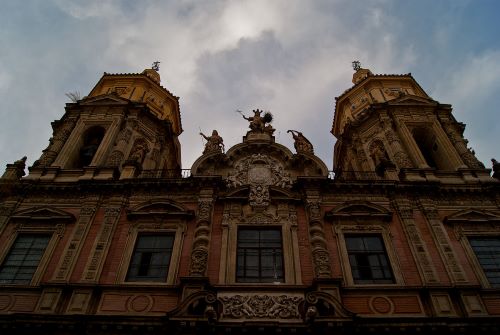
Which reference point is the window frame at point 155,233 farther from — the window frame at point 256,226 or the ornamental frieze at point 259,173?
the ornamental frieze at point 259,173

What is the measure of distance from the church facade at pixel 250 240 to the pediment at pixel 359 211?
0.17ft

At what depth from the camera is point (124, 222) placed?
16.0 metres

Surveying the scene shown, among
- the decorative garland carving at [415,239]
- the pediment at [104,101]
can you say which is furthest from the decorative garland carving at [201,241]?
the pediment at [104,101]

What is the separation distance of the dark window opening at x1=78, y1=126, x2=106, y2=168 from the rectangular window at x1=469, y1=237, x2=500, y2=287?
54.9 ft

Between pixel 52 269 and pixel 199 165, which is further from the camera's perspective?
pixel 199 165

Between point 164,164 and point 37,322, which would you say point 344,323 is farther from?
point 164,164

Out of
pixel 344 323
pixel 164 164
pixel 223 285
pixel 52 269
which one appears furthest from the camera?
pixel 164 164

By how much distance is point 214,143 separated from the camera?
65.8 ft

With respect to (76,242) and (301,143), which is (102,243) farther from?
(301,143)

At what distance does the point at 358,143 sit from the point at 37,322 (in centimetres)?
1759

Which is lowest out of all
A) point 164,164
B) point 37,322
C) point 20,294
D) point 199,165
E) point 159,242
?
point 37,322

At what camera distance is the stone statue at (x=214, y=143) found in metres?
19.6

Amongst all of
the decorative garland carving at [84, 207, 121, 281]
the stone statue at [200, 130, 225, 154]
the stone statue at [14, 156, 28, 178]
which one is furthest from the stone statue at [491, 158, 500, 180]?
the stone statue at [14, 156, 28, 178]

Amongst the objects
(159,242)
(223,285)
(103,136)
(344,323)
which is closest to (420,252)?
(344,323)
